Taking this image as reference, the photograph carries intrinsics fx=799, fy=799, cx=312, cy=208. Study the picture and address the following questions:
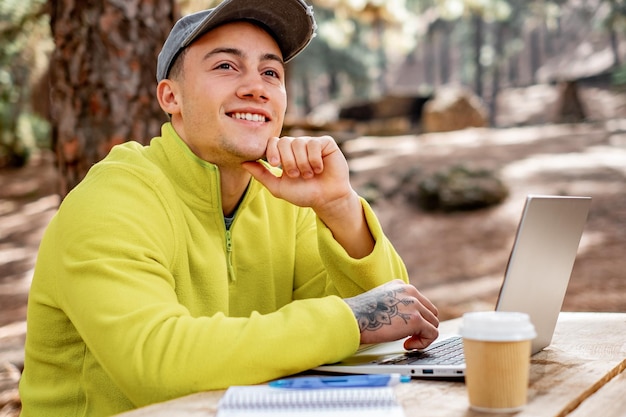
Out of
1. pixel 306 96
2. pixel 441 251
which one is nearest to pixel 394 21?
pixel 441 251

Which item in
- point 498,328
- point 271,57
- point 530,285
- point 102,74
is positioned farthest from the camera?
point 102,74

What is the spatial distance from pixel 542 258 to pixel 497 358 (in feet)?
1.52

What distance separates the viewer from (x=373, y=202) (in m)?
10.3

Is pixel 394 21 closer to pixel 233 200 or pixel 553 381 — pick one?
pixel 233 200

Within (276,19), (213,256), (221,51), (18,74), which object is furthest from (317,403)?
(18,74)

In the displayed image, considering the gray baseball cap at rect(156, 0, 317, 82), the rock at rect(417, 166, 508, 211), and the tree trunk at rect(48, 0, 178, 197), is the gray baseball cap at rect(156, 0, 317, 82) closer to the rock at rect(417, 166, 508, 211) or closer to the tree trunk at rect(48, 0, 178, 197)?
the tree trunk at rect(48, 0, 178, 197)

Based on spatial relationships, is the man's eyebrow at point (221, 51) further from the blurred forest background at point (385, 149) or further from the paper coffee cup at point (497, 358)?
the blurred forest background at point (385, 149)

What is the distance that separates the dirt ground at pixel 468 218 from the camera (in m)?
7.53

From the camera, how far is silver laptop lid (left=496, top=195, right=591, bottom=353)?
161cm

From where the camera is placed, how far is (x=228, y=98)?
2.22 metres

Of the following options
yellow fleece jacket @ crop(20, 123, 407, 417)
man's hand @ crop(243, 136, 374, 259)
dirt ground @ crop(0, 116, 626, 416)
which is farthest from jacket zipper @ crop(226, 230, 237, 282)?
dirt ground @ crop(0, 116, 626, 416)

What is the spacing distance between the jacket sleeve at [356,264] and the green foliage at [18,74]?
705 centimetres

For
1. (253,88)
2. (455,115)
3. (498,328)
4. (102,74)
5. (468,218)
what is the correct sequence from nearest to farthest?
A: 1. (498,328)
2. (253,88)
3. (102,74)
4. (468,218)
5. (455,115)

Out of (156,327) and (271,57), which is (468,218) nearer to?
(271,57)
